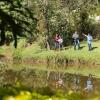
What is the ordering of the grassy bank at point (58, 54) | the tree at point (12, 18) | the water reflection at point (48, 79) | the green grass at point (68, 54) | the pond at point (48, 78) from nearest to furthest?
the tree at point (12, 18) → the pond at point (48, 78) → the water reflection at point (48, 79) → the green grass at point (68, 54) → the grassy bank at point (58, 54)

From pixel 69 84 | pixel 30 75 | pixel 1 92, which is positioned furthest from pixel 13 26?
pixel 30 75

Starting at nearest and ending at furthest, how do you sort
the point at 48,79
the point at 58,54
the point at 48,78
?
the point at 48,79 < the point at 48,78 < the point at 58,54

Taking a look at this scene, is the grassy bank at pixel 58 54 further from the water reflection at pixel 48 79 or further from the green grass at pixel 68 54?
the water reflection at pixel 48 79

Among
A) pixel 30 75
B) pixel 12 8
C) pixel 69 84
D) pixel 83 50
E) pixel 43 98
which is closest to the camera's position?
pixel 43 98

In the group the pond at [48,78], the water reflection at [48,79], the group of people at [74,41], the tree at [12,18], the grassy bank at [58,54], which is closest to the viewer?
the tree at [12,18]

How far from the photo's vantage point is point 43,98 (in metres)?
3.32

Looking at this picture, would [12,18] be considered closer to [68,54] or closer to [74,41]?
[68,54]

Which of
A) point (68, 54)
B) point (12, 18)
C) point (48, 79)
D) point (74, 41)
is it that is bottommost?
point (48, 79)

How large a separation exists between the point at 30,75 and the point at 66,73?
2600mm

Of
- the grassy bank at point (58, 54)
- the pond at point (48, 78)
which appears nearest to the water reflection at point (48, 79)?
the pond at point (48, 78)

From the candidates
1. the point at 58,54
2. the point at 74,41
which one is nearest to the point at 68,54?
the point at 58,54

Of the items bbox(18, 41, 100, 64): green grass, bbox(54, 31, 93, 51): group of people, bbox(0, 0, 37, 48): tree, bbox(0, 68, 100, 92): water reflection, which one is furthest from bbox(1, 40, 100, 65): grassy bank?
bbox(0, 0, 37, 48): tree

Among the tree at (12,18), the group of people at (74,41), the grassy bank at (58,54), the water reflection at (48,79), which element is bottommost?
the water reflection at (48,79)

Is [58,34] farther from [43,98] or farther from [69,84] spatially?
[43,98]
